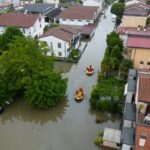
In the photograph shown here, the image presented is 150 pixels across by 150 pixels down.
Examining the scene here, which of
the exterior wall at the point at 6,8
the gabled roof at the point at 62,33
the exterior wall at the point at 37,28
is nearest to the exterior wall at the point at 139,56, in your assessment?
the gabled roof at the point at 62,33

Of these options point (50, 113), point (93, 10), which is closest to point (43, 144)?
point (50, 113)

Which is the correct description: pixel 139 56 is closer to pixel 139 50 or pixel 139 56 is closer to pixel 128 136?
pixel 139 50

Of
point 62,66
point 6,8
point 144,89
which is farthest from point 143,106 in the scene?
point 6,8

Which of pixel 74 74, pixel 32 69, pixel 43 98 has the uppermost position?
pixel 32 69

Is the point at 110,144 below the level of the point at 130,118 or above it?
below

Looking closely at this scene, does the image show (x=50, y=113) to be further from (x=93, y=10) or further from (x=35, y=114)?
(x=93, y=10)

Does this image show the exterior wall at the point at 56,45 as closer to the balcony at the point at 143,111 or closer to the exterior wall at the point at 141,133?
the balcony at the point at 143,111
